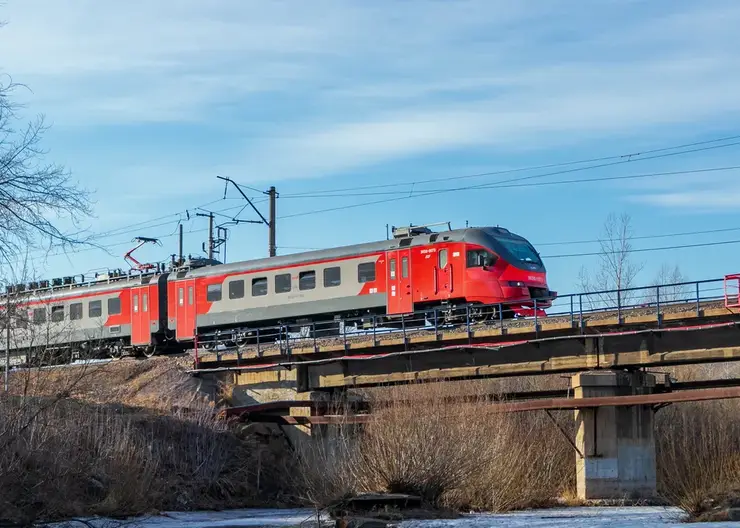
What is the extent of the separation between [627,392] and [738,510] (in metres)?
13.0

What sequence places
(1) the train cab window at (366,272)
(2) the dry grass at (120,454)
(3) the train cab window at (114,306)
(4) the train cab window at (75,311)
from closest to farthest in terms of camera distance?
(2) the dry grass at (120,454), (1) the train cab window at (366,272), (3) the train cab window at (114,306), (4) the train cab window at (75,311)

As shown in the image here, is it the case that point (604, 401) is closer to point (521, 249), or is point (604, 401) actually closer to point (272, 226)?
point (521, 249)

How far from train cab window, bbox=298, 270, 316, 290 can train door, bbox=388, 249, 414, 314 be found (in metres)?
3.65

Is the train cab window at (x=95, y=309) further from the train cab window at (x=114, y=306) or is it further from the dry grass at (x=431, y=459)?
the dry grass at (x=431, y=459)

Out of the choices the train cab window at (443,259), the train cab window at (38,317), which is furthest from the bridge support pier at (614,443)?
the train cab window at (38,317)

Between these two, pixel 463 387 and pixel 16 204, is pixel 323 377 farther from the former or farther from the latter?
pixel 16 204

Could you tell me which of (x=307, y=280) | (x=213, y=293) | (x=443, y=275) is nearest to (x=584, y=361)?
(x=443, y=275)

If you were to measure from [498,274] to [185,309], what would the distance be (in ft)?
50.1

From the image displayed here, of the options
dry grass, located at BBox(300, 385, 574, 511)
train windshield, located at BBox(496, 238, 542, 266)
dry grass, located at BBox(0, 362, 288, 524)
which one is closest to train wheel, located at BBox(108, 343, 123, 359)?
dry grass, located at BBox(0, 362, 288, 524)

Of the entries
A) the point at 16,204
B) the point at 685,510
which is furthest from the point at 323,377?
the point at 16,204

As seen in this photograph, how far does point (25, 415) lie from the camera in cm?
2422

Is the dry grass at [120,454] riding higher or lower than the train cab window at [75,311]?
lower

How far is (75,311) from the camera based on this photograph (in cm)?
4941

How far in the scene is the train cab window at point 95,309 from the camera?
159 ft
